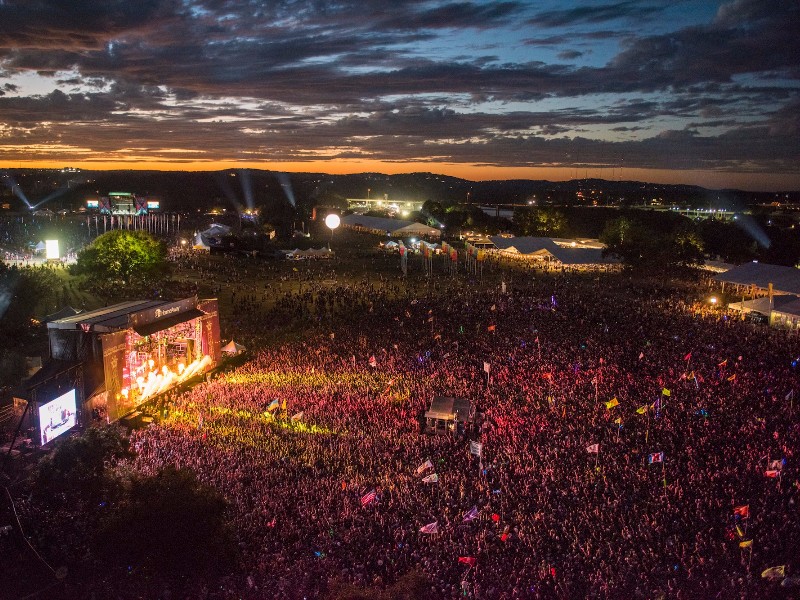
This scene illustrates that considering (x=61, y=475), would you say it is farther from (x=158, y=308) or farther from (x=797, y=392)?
(x=797, y=392)

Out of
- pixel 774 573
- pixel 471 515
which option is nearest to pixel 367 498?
pixel 471 515

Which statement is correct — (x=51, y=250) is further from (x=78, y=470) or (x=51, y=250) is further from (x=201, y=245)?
(x=78, y=470)

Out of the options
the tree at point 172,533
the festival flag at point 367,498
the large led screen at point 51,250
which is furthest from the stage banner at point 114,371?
the large led screen at point 51,250

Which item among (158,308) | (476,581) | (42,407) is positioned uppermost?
(158,308)

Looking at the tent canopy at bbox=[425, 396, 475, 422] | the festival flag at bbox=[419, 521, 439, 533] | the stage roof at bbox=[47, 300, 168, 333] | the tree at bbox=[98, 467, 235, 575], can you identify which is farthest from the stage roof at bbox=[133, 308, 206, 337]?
the festival flag at bbox=[419, 521, 439, 533]

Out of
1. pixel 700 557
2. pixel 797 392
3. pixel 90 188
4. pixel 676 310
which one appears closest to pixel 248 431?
pixel 700 557
